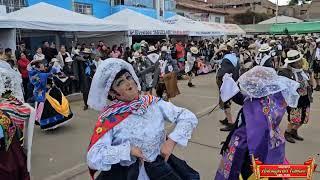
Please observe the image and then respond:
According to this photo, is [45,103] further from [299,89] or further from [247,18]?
[247,18]

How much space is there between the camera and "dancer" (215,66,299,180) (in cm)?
334

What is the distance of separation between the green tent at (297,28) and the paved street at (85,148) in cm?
2827

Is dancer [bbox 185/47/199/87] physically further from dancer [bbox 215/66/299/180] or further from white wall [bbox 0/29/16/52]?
dancer [bbox 215/66/299/180]

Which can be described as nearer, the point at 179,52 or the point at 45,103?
the point at 45,103

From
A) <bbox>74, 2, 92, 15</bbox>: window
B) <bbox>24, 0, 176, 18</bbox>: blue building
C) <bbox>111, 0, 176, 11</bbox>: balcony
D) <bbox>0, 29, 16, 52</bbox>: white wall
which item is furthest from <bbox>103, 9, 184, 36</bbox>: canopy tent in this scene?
<bbox>111, 0, 176, 11</bbox>: balcony

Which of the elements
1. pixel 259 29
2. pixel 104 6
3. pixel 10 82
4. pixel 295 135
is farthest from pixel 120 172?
pixel 259 29

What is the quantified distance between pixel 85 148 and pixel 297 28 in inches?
1299

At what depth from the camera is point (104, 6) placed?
75.6ft

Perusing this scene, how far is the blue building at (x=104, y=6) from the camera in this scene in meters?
19.4

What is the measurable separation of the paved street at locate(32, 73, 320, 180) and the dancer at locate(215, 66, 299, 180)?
1492 mm

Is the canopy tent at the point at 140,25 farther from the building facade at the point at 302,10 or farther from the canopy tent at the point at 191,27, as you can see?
the building facade at the point at 302,10

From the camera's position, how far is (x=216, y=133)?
23.3ft

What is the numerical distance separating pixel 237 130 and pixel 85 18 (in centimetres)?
1099

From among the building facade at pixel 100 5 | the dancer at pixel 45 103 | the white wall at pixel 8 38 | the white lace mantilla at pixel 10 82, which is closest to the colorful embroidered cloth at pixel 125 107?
the white lace mantilla at pixel 10 82
